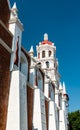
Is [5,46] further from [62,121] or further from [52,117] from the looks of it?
[62,121]

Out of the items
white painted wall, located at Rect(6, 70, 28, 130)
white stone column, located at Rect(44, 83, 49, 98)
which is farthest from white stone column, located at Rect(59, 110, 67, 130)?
white painted wall, located at Rect(6, 70, 28, 130)

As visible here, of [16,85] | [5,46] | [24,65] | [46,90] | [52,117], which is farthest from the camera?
[46,90]

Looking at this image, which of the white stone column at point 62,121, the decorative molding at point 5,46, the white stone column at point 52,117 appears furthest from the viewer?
the white stone column at point 62,121

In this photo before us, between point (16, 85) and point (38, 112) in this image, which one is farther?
point (38, 112)

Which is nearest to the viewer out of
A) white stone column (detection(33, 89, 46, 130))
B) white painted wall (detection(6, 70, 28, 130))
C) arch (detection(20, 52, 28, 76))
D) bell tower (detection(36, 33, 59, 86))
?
white painted wall (detection(6, 70, 28, 130))

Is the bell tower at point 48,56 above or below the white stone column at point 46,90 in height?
above

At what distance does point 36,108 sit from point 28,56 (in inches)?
195

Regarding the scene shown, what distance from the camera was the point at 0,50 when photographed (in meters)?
16.3

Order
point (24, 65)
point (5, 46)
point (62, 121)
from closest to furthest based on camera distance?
point (5, 46)
point (24, 65)
point (62, 121)

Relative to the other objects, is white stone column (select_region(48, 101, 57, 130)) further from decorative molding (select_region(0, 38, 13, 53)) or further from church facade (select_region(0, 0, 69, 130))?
decorative molding (select_region(0, 38, 13, 53))

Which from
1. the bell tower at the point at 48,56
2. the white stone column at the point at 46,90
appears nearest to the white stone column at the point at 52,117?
the white stone column at the point at 46,90

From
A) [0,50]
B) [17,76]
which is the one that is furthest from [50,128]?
[0,50]

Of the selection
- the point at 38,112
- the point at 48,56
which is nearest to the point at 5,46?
the point at 38,112

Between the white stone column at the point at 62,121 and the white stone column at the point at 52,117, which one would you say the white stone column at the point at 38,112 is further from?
the white stone column at the point at 62,121
